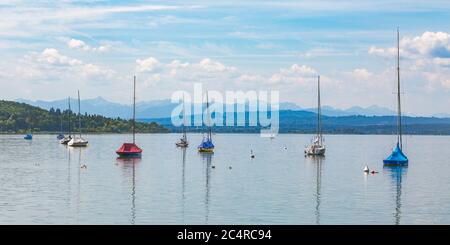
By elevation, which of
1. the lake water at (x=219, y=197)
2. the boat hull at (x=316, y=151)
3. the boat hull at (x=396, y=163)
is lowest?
the lake water at (x=219, y=197)

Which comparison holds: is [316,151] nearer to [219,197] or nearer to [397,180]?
[397,180]

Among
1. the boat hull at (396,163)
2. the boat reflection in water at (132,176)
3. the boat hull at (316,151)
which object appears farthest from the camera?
the boat hull at (316,151)

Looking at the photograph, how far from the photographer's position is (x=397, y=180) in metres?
91.8

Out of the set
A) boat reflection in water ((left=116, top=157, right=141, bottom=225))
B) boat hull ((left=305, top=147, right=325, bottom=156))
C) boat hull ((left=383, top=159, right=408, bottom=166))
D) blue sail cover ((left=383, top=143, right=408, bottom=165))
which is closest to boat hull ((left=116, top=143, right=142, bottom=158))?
boat reflection in water ((left=116, top=157, right=141, bottom=225))

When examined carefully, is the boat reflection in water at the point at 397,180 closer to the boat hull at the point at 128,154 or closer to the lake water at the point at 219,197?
the lake water at the point at 219,197

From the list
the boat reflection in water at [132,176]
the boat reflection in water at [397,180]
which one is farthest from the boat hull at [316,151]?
the boat reflection in water at [132,176]

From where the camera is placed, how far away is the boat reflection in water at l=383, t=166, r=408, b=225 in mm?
54241

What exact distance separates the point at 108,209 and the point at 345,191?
3071cm

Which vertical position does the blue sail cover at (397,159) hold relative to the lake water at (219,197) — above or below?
above

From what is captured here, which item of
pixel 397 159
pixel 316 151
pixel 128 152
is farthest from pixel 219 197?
pixel 316 151

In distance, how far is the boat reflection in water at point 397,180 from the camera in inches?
2135

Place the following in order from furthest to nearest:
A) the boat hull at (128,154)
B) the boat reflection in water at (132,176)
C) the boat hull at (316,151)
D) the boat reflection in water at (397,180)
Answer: the boat hull at (316,151), the boat hull at (128,154), the boat reflection in water at (397,180), the boat reflection in water at (132,176)
